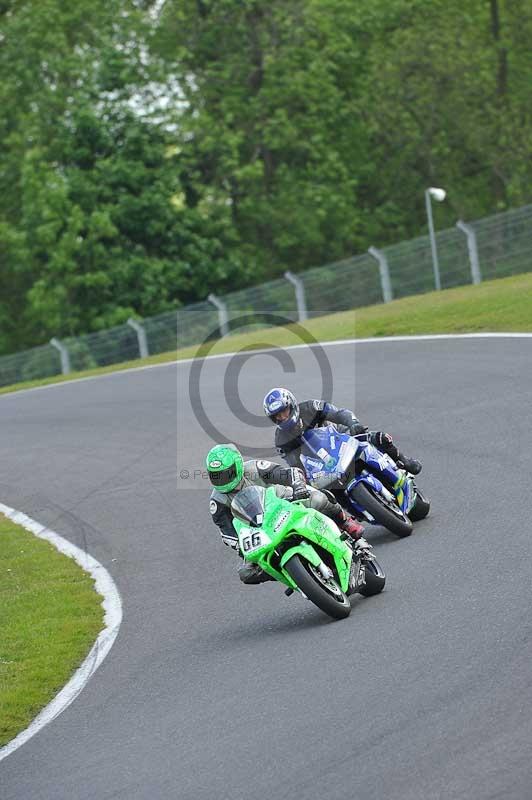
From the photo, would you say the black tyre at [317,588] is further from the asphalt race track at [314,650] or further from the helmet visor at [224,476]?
the helmet visor at [224,476]

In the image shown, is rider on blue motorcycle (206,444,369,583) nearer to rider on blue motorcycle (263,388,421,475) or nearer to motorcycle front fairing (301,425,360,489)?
motorcycle front fairing (301,425,360,489)

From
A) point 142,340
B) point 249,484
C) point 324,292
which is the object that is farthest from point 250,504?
point 142,340

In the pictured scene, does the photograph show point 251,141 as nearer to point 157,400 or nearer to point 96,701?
point 157,400

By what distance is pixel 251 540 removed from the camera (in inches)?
388

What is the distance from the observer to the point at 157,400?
2339cm

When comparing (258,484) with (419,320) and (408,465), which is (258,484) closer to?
(408,465)

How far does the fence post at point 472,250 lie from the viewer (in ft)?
102

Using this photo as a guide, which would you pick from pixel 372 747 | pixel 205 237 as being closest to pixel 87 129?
pixel 205 237

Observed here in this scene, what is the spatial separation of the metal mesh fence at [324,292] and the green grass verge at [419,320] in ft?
5.31

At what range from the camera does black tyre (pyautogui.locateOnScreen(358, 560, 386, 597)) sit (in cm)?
1023

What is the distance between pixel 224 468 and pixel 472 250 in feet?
72.6

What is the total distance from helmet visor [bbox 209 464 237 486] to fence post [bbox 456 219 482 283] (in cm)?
2196

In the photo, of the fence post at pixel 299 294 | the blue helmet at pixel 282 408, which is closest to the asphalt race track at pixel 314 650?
the blue helmet at pixel 282 408

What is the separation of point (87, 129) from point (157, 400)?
77.0 feet
